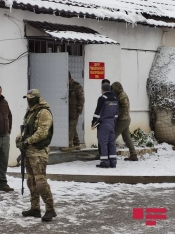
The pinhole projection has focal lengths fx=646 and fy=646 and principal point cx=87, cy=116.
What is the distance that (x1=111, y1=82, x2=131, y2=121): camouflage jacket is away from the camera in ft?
45.5

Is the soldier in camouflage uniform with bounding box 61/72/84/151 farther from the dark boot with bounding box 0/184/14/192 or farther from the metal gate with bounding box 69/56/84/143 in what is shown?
the dark boot with bounding box 0/184/14/192

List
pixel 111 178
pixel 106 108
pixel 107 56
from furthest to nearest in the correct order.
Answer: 1. pixel 107 56
2. pixel 106 108
3. pixel 111 178

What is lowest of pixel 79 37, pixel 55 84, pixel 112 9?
pixel 55 84

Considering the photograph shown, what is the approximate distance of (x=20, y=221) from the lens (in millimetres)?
8750

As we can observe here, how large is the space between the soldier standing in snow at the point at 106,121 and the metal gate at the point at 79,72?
216 centimetres

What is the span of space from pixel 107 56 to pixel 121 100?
216 cm

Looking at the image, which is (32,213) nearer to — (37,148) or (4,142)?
(37,148)

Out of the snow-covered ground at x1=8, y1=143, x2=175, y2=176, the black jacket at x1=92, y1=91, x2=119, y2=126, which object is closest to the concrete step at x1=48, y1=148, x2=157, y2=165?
the snow-covered ground at x1=8, y1=143, x2=175, y2=176

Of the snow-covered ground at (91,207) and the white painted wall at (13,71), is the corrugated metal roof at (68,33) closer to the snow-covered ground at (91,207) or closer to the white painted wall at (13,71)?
the white painted wall at (13,71)

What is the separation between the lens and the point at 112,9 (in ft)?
52.5

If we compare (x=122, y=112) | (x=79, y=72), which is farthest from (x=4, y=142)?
(x=79, y=72)

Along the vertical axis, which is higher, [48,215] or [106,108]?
[106,108]

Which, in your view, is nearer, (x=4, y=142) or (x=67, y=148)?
(x=4, y=142)

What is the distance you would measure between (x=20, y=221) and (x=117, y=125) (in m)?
5.72
